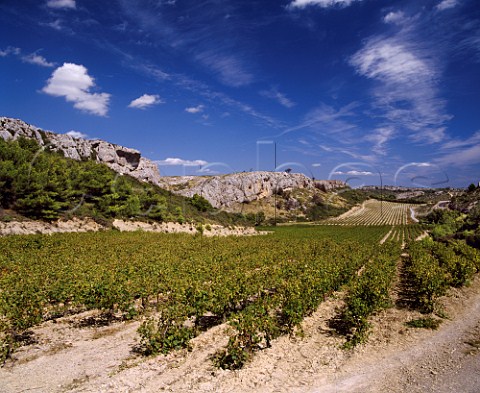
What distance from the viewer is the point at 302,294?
11.3 meters

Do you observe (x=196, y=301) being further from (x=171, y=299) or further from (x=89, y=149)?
Answer: (x=89, y=149)

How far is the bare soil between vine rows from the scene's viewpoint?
7.27m

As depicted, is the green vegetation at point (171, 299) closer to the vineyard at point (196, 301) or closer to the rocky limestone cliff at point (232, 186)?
the vineyard at point (196, 301)

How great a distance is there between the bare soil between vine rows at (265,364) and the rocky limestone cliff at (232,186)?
124 metres

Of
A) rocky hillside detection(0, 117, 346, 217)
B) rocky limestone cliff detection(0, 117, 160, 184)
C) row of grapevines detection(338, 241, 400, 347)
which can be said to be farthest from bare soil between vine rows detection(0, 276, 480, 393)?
rocky hillside detection(0, 117, 346, 217)

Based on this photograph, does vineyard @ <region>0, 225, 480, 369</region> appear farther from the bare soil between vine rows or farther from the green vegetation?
the bare soil between vine rows

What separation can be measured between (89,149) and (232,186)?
76.7 metres

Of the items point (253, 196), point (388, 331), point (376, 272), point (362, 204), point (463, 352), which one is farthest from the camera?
point (362, 204)

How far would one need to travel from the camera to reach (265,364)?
27.1ft

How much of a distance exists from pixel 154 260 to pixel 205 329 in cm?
880

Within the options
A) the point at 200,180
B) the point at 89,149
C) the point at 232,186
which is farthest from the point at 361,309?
the point at 200,180

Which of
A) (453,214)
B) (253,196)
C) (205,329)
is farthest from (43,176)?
(253,196)

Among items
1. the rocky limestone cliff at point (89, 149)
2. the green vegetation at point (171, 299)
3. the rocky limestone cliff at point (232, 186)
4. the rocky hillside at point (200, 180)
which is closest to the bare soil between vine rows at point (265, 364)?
the green vegetation at point (171, 299)

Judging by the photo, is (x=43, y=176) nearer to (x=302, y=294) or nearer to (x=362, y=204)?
(x=302, y=294)
